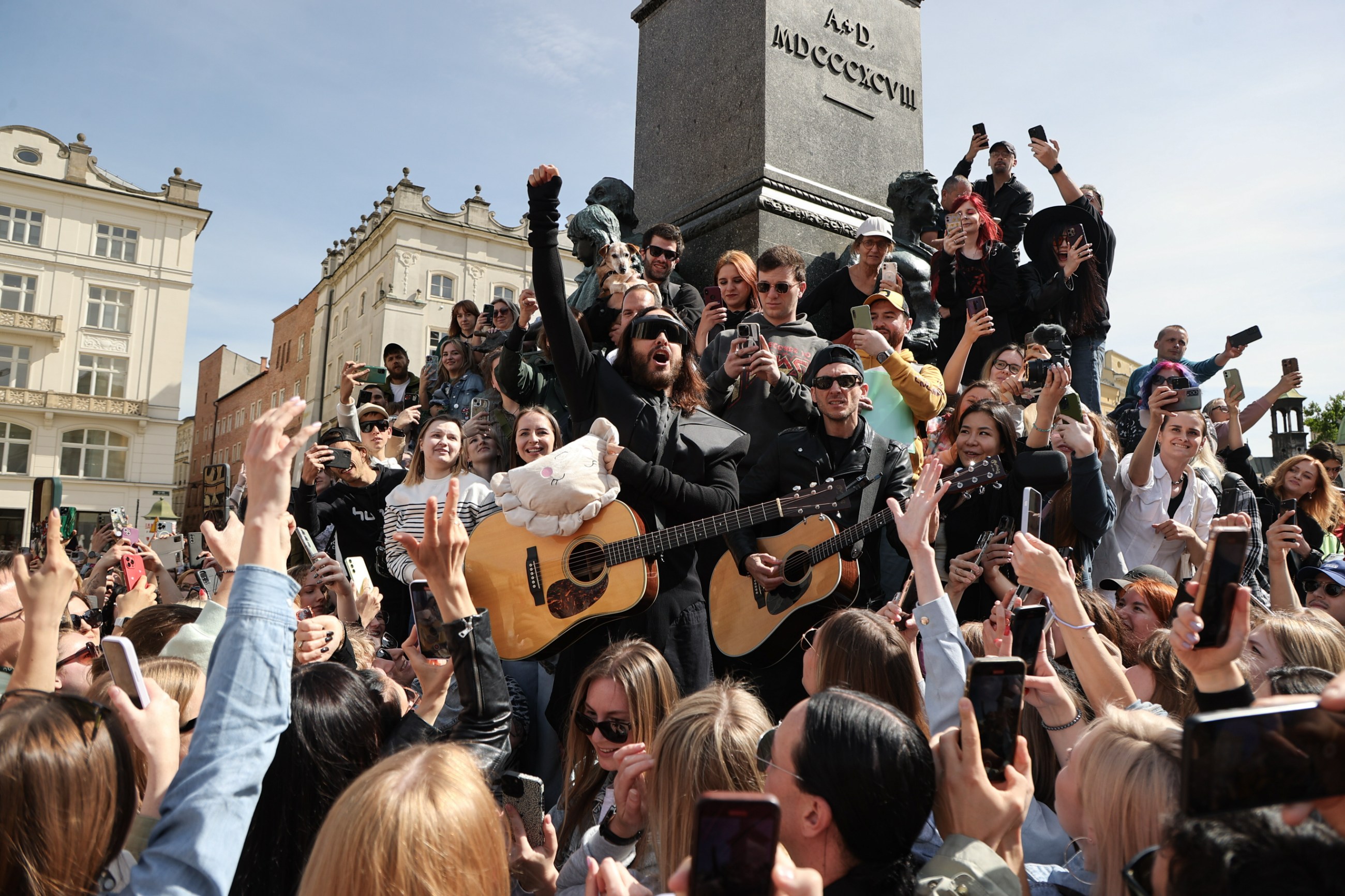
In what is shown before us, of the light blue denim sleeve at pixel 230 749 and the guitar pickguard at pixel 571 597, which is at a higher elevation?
the guitar pickguard at pixel 571 597

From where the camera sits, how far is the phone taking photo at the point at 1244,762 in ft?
2.99

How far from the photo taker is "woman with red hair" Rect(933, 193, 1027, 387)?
6.89 metres

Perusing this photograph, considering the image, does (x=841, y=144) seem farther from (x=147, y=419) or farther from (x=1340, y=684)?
(x=147, y=419)

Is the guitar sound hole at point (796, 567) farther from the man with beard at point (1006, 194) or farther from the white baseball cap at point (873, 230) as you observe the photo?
the man with beard at point (1006, 194)

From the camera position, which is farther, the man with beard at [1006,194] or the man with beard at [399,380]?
the man with beard at [399,380]

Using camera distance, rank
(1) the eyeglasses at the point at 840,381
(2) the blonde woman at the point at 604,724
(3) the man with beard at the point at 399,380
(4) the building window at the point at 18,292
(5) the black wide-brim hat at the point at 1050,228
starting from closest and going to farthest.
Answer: (2) the blonde woman at the point at 604,724 → (1) the eyeglasses at the point at 840,381 → (5) the black wide-brim hat at the point at 1050,228 → (3) the man with beard at the point at 399,380 → (4) the building window at the point at 18,292

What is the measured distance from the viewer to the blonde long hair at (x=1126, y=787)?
1696mm

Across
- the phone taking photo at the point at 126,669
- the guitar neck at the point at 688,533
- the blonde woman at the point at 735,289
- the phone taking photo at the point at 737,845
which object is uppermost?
the blonde woman at the point at 735,289

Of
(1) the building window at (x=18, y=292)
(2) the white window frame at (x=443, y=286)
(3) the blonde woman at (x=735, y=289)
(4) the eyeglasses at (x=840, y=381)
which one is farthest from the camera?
(2) the white window frame at (x=443, y=286)

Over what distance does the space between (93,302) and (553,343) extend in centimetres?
4698

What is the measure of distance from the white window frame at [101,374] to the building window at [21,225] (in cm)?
561

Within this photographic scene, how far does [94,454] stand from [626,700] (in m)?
47.0

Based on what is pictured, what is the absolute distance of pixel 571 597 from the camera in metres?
3.67

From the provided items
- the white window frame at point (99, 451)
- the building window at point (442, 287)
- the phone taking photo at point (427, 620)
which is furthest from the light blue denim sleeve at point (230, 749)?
the white window frame at point (99, 451)
